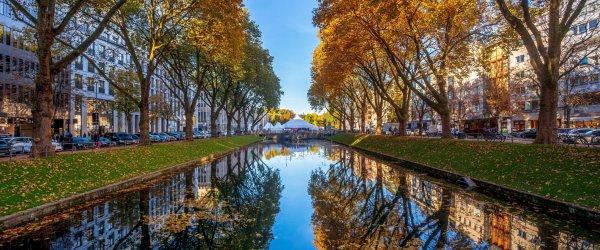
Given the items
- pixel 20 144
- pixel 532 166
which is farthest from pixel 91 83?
pixel 532 166

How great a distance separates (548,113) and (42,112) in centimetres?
2374

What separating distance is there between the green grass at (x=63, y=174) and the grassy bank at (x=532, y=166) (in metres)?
16.7

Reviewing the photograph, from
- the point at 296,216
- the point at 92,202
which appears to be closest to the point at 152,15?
the point at 92,202

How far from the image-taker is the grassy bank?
11769mm

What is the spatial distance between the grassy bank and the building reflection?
6.82 feet

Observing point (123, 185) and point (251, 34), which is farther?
point (251, 34)

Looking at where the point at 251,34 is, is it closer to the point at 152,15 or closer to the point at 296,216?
the point at 152,15

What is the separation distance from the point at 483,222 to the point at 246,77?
131ft

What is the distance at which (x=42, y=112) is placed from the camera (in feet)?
51.5

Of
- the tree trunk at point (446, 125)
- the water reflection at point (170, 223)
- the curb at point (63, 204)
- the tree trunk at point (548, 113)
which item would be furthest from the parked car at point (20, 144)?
the tree trunk at point (548, 113)

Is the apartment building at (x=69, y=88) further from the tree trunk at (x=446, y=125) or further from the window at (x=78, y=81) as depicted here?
the tree trunk at (x=446, y=125)

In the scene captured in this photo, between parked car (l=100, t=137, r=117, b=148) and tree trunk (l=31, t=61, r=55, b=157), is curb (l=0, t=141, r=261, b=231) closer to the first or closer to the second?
tree trunk (l=31, t=61, r=55, b=157)

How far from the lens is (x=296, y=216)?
35.2ft

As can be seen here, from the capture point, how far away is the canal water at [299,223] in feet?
25.5
